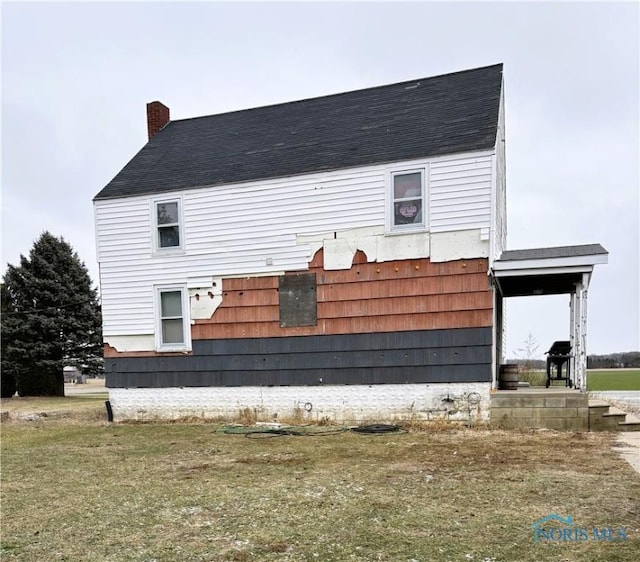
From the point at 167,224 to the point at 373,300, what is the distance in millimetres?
5097

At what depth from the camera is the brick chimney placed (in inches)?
543

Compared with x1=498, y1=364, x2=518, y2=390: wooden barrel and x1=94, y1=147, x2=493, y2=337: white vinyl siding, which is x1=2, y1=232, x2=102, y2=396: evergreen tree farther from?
x1=498, y1=364, x2=518, y2=390: wooden barrel

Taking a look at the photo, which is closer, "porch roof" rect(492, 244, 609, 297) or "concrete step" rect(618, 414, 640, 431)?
"concrete step" rect(618, 414, 640, 431)

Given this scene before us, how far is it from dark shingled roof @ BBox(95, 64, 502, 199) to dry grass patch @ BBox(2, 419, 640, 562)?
216 inches

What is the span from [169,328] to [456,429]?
654 cm

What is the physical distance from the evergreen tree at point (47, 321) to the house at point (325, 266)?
11.2 meters

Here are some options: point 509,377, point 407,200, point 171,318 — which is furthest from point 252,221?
point 509,377

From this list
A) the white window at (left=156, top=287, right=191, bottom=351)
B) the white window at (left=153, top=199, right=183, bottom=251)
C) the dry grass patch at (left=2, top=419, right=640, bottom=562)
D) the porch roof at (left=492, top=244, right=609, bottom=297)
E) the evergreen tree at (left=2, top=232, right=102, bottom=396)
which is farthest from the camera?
the evergreen tree at (left=2, top=232, right=102, bottom=396)

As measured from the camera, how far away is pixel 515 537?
327 centimetres

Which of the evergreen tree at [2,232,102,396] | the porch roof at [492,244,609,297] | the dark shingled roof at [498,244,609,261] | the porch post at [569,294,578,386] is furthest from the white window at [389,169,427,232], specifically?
the evergreen tree at [2,232,102,396]

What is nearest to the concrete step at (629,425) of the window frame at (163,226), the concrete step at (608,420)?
the concrete step at (608,420)

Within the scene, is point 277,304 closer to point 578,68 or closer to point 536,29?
point 536,29

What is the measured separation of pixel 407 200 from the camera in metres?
8.98

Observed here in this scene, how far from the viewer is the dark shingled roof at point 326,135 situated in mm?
9250
